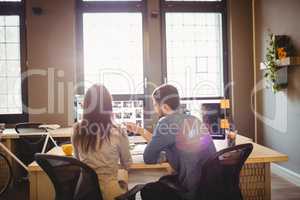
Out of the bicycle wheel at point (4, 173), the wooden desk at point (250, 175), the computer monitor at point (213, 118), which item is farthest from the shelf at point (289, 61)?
the bicycle wheel at point (4, 173)

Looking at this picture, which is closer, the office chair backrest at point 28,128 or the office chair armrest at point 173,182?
the office chair armrest at point 173,182

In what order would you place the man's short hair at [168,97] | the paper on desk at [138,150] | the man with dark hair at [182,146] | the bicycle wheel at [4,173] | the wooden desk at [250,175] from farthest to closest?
the bicycle wheel at [4,173] → the paper on desk at [138,150] → the wooden desk at [250,175] → the man's short hair at [168,97] → the man with dark hair at [182,146]

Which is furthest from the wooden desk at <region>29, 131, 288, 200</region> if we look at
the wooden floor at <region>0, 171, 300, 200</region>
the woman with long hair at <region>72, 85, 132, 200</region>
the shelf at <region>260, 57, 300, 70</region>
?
the shelf at <region>260, 57, 300, 70</region>

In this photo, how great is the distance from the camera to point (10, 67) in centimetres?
527

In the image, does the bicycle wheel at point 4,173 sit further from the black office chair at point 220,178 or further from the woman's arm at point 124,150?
the black office chair at point 220,178

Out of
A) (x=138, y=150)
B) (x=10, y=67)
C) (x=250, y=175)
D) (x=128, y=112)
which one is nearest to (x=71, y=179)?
(x=138, y=150)

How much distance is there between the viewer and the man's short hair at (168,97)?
7.65ft

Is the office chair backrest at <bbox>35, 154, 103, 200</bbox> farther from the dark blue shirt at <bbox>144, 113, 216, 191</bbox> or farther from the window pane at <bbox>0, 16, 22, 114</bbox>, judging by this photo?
the window pane at <bbox>0, 16, 22, 114</bbox>

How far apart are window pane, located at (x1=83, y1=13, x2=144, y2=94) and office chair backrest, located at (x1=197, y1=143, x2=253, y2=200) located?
342 centimetres

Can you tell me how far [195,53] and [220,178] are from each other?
145 inches

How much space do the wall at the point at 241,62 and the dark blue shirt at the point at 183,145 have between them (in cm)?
336

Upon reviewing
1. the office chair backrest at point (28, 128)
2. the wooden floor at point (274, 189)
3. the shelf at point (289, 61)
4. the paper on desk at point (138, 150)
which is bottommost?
the wooden floor at point (274, 189)

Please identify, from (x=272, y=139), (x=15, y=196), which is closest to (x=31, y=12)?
(x=15, y=196)

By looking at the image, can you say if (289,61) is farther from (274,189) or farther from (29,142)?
(29,142)
